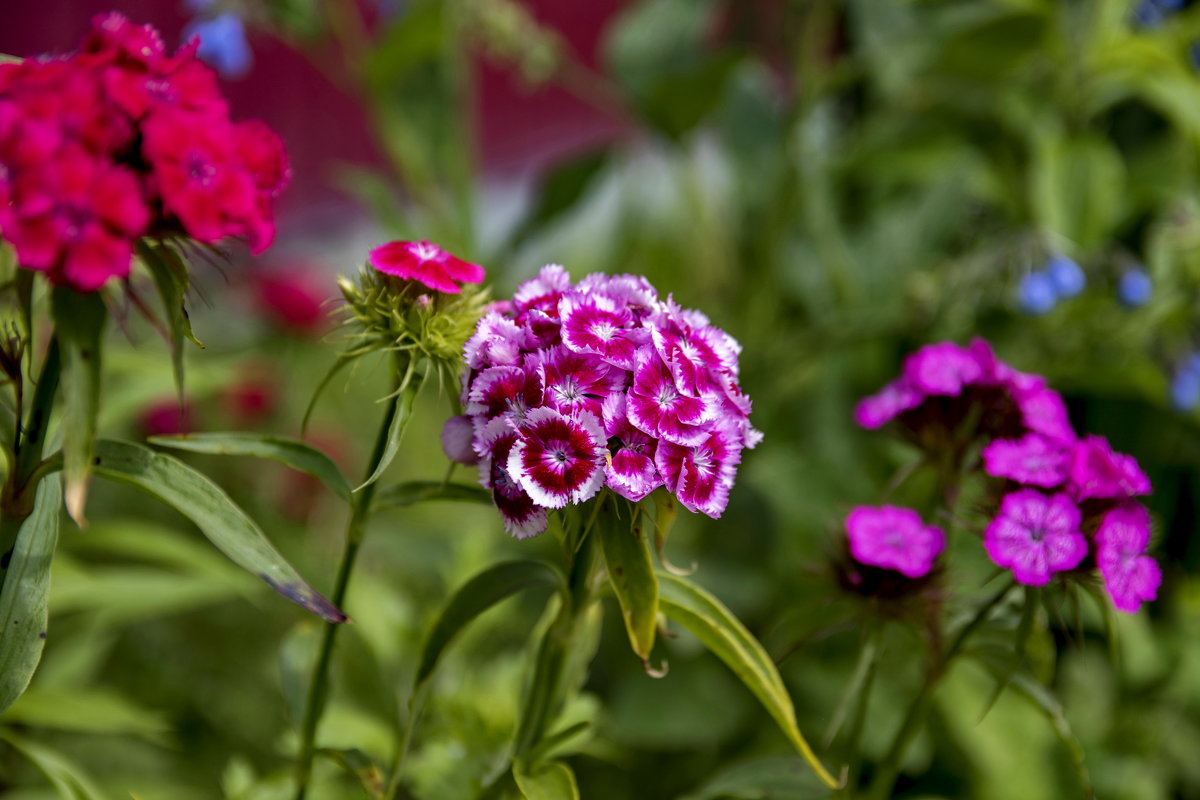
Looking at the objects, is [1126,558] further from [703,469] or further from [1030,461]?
[703,469]

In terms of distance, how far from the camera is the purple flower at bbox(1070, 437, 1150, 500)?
75 centimetres

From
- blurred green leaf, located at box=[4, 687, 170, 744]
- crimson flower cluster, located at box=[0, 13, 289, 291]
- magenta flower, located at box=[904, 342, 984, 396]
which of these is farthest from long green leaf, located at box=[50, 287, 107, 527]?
magenta flower, located at box=[904, 342, 984, 396]

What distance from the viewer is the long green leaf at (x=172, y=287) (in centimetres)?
59

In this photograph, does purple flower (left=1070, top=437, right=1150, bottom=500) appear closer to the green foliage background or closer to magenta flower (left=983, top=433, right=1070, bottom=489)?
magenta flower (left=983, top=433, right=1070, bottom=489)

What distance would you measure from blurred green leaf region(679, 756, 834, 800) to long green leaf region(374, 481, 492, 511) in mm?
313

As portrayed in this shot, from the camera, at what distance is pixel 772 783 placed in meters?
0.83

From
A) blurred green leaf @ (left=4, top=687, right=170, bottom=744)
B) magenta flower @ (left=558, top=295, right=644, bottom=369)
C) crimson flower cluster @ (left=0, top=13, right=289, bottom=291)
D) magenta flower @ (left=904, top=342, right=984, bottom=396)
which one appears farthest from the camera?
blurred green leaf @ (left=4, top=687, right=170, bottom=744)

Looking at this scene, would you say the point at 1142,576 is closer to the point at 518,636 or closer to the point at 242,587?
the point at 242,587

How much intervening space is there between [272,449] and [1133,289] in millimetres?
1114

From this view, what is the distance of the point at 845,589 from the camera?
0.82 metres

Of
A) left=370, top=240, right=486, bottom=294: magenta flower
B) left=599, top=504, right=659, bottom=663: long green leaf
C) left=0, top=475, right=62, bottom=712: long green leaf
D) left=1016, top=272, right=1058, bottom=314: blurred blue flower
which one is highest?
left=1016, top=272, right=1058, bottom=314: blurred blue flower

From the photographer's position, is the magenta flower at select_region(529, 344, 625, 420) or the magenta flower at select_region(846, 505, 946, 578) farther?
the magenta flower at select_region(846, 505, 946, 578)

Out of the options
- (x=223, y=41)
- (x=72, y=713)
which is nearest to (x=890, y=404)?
(x=72, y=713)

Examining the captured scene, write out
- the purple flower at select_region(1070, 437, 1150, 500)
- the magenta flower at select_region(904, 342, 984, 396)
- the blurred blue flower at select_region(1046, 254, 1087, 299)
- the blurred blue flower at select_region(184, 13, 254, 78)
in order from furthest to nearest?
the blurred blue flower at select_region(184, 13, 254, 78)
the blurred blue flower at select_region(1046, 254, 1087, 299)
the magenta flower at select_region(904, 342, 984, 396)
the purple flower at select_region(1070, 437, 1150, 500)
